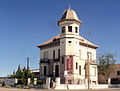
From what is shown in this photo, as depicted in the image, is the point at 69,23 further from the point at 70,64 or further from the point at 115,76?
the point at 115,76

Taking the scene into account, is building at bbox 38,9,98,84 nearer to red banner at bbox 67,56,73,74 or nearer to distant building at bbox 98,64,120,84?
red banner at bbox 67,56,73,74

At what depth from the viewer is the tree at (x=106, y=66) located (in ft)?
234

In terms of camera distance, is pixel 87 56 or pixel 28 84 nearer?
pixel 28 84

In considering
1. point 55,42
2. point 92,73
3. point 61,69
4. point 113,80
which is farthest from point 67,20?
point 113,80

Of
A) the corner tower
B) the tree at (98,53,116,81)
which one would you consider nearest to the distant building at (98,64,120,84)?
the tree at (98,53,116,81)

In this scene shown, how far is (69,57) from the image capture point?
60.0 m

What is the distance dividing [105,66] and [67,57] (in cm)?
1666

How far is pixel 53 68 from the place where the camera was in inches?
2589

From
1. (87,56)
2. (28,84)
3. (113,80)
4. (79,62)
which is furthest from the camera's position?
(113,80)

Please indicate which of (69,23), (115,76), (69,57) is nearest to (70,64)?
(69,57)

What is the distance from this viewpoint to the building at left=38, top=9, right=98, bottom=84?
59.8 m

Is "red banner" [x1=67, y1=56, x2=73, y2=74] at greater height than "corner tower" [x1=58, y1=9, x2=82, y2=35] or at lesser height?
lesser

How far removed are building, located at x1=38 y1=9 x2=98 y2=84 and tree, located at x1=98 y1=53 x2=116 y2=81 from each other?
3.75 metres

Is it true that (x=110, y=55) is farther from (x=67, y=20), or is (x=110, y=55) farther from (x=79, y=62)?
(x=67, y=20)
